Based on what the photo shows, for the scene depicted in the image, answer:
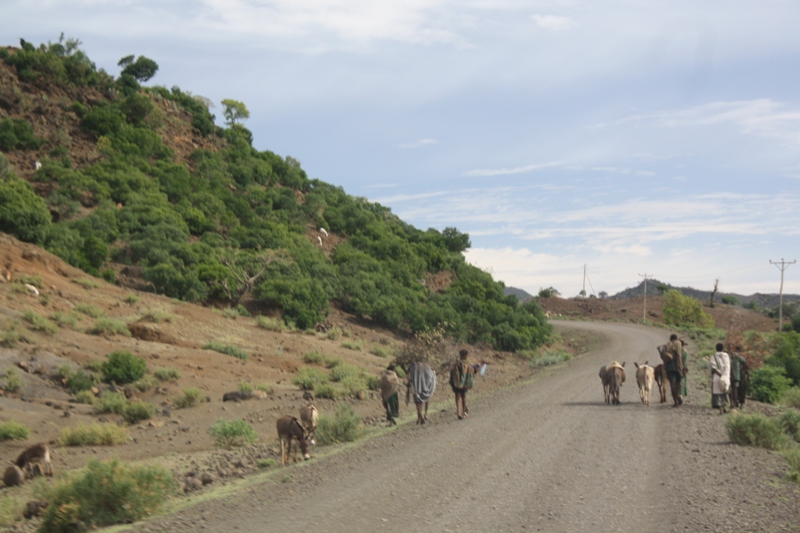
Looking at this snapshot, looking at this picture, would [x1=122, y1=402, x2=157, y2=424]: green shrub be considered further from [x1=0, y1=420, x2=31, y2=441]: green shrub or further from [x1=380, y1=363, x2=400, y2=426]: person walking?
[x1=380, y1=363, x2=400, y2=426]: person walking

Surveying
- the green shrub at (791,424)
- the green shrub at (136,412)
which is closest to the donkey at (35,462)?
the green shrub at (136,412)

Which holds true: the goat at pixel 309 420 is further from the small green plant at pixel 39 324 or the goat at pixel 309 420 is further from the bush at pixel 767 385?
the bush at pixel 767 385

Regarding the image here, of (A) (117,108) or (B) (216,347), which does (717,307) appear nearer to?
(A) (117,108)

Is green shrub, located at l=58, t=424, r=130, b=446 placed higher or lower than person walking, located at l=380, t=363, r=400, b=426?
lower

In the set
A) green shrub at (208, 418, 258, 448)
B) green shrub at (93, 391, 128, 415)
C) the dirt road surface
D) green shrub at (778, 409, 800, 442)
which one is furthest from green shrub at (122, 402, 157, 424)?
green shrub at (778, 409, 800, 442)

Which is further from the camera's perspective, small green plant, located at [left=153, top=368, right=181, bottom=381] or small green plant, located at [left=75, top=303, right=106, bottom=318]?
small green plant, located at [left=75, top=303, right=106, bottom=318]

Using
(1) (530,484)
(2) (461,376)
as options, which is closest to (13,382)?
(2) (461,376)

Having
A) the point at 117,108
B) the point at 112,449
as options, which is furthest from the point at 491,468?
the point at 117,108

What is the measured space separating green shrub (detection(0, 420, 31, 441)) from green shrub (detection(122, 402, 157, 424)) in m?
3.08

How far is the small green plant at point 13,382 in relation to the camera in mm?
21062

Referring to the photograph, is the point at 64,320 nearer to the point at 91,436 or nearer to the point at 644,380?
the point at 91,436

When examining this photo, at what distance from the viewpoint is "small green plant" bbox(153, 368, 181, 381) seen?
24.8 m

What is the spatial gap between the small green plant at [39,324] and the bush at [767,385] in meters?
23.7

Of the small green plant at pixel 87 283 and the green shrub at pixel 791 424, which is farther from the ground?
the small green plant at pixel 87 283
